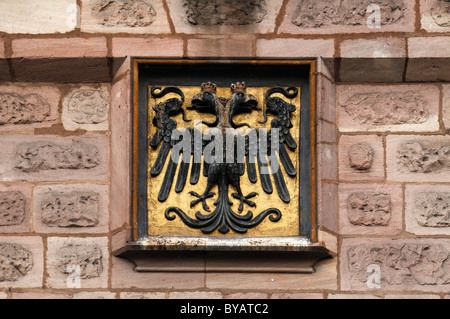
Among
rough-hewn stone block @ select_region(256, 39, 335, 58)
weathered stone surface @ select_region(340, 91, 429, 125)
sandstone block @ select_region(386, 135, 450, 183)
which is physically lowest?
sandstone block @ select_region(386, 135, 450, 183)

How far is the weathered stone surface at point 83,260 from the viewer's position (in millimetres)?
6832

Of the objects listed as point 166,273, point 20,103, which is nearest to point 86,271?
point 166,273

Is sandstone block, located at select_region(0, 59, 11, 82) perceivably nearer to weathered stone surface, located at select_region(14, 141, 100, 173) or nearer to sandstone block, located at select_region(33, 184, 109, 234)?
weathered stone surface, located at select_region(14, 141, 100, 173)

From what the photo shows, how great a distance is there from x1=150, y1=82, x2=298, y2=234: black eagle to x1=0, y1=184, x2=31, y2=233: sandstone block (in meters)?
0.66

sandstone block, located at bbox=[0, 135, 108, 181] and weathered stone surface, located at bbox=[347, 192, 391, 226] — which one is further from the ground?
sandstone block, located at bbox=[0, 135, 108, 181]

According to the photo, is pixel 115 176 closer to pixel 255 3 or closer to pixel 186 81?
pixel 186 81

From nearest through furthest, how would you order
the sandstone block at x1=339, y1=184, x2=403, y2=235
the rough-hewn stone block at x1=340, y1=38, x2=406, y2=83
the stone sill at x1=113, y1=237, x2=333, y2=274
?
the stone sill at x1=113, y1=237, x2=333, y2=274 → the sandstone block at x1=339, y1=184, x2=403, y2=235 → the rough-hewn stone block at x1=340, y1=38, x2=406, y2=83

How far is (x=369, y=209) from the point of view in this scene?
691cm

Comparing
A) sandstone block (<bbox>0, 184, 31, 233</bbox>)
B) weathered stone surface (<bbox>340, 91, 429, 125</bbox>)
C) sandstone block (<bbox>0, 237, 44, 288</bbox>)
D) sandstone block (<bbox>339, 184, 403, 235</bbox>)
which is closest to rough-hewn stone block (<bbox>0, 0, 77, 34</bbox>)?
sandstone block (<bbox>0, 184, 31, 233</bbox>)

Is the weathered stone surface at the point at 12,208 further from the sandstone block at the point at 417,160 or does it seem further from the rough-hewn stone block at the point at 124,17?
the sandstone block at the point at 417,160

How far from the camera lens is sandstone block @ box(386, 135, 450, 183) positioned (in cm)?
696

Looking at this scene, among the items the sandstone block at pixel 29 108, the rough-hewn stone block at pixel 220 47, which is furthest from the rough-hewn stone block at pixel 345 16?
the sandstone block at pixel 29 108

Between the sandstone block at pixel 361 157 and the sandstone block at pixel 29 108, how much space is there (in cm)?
150

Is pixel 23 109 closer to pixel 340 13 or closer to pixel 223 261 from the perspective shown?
pixel 223 261
